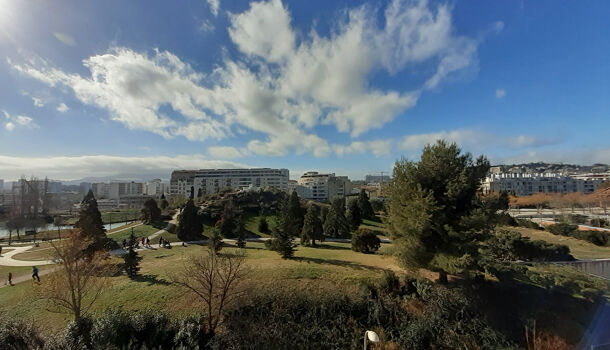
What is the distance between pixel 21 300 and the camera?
12133mm

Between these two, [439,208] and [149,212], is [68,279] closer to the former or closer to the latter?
[439,208]

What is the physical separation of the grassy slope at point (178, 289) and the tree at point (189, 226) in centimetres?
1180

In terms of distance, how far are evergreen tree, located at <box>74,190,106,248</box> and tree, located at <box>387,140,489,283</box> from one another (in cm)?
1872

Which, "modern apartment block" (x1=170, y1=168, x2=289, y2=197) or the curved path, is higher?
"modern apartment block" (x1=170, y1=168, x2=289, y2=197)

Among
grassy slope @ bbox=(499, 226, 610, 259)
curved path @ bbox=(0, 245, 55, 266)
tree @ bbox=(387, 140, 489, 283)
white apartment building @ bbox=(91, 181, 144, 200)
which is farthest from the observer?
white apartment building @ bbox=(91, 181, 144, 200)

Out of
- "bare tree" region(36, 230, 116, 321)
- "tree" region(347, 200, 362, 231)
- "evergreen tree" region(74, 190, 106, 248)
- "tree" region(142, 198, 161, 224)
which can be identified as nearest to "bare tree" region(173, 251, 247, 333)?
"bare tree" region(36, 230, 116, 321)

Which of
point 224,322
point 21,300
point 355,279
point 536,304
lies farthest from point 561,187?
point 21,300

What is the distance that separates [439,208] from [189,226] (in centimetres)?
2684

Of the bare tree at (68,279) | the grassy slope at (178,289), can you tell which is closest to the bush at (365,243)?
the grassy slope at (178,289)

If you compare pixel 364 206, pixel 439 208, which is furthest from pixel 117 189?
pixel 439 208

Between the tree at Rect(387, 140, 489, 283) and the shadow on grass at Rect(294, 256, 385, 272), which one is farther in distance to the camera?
the shadow on grass at Rect(294, 256, 385, 272)

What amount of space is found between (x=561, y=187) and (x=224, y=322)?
416ft

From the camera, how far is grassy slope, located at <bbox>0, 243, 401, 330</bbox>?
36.0ft

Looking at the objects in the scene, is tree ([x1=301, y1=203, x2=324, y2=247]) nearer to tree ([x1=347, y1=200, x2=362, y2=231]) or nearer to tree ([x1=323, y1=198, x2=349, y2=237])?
tree ([x1=323, y1=198, x2=349, y2=237])
